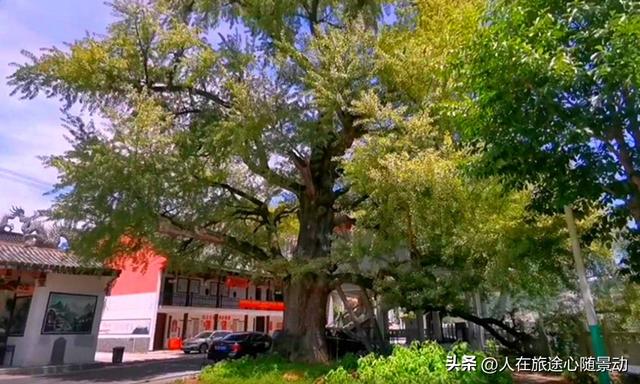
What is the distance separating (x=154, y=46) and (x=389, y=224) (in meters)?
9.44

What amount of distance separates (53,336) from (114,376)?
4.08m

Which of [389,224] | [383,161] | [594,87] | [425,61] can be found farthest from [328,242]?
[594,87]

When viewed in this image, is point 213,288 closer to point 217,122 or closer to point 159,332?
point 159,332

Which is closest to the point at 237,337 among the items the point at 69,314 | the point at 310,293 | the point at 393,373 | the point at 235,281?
the point at 69,314

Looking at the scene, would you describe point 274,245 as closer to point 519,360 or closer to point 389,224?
point 389,224

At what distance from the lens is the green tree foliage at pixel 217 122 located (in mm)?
13664

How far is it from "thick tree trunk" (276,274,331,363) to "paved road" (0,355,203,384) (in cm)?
475

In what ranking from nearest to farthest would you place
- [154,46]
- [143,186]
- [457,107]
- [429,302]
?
1. [457,107]
2. [429,302]
3. [143,186]
4. [154,46]

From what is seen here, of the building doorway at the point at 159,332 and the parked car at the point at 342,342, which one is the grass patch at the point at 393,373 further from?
the building doorway at the point at 159,332

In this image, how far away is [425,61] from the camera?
12641mm

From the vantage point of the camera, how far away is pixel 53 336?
63.8ft

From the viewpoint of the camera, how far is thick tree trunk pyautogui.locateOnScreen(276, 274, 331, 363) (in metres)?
15.8

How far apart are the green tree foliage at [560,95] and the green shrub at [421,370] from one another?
3.73 m

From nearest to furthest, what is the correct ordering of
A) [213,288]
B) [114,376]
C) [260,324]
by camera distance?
[114,376], [213,288], [260,324]
